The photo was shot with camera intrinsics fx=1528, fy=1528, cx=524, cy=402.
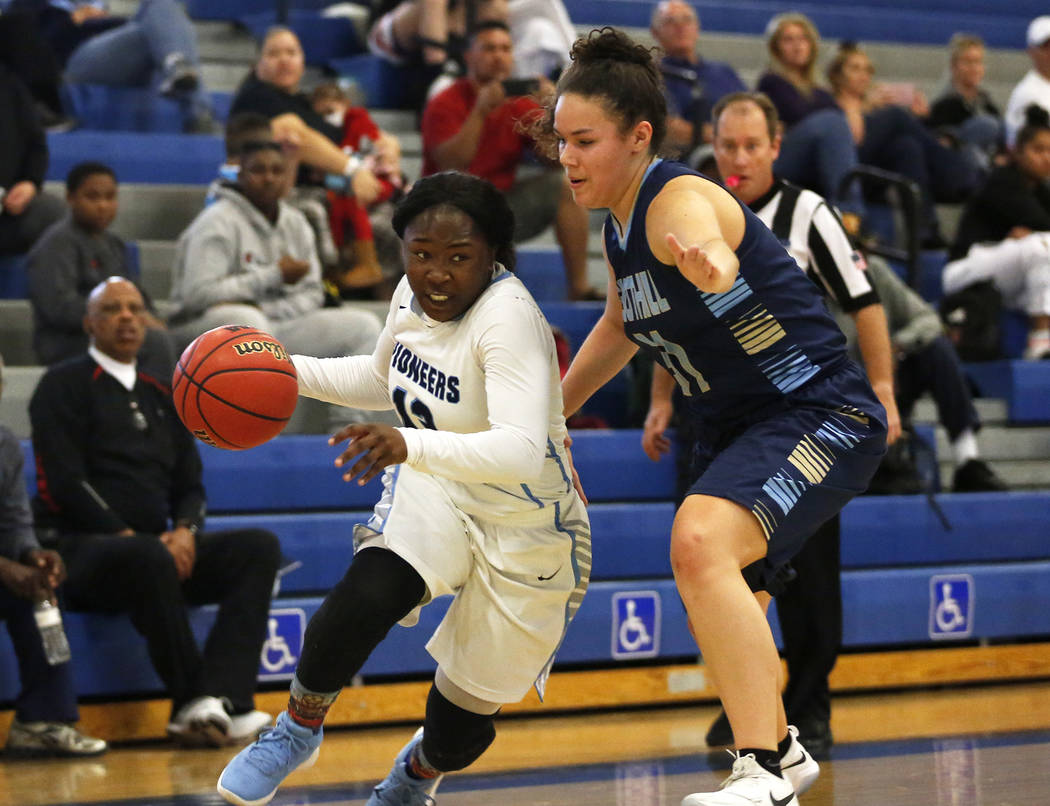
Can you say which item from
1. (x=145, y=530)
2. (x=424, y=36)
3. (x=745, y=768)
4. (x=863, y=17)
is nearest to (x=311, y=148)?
(x=424, y=36)

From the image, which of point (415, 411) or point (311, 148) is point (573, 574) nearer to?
point (415, 411)

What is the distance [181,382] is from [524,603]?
81 centimetres

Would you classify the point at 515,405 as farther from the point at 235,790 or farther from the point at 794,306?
the point at 235,790

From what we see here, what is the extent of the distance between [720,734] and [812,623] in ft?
1.42

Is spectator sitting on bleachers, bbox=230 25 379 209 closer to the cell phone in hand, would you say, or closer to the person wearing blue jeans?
the cell phone in hand

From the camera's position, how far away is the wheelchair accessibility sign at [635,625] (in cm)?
546

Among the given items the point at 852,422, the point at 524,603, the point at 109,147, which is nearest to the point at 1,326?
the point at 109,147

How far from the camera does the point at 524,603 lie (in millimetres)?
3064

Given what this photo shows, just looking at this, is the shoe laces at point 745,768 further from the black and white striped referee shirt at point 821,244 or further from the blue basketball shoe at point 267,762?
the black and white striped referee shirt at point 821,244

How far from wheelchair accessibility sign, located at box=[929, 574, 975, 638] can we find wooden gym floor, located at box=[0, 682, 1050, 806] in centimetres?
49

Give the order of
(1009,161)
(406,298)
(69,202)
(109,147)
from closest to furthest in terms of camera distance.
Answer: (406,298) < (69,202) < (109,147) < (1009,161)

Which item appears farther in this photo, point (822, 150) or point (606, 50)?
point (822, 150)

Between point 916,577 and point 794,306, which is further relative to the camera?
point 916,577

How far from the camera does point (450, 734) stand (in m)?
3.13
